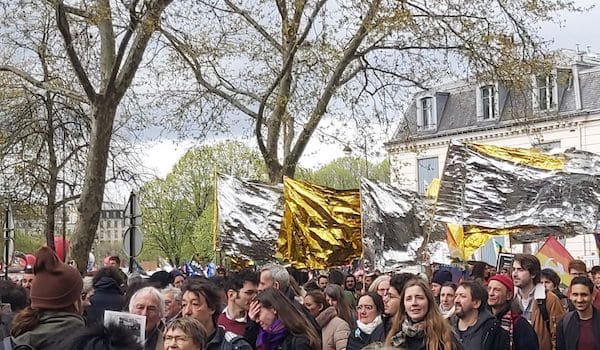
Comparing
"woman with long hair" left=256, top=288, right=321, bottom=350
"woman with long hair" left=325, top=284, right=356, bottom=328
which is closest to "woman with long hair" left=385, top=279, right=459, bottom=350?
"woman with long hair" left=256, top=288, right=321, bottom=350

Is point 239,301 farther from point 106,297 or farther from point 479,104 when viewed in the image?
point 479,104

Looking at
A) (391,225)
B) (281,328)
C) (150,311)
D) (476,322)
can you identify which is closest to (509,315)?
(476,322)

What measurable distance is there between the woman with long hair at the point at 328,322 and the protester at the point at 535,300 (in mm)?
1642

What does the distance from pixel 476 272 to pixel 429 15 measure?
7114 mm

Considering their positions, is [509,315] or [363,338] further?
[363,338]

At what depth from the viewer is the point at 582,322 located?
8242 mm

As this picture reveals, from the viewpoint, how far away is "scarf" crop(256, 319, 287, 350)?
21.7 ft

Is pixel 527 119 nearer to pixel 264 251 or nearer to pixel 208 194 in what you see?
pixel 264 251

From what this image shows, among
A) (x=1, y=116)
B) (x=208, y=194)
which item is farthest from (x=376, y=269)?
(x=208, y=194)

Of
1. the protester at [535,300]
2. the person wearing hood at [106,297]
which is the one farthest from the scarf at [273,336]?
the protester at [535,300]

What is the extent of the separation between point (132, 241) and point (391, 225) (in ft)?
21.7

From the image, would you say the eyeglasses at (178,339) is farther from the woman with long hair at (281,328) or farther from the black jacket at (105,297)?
the black jacket at (105,297)

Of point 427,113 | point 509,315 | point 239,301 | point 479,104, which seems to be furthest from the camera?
point 427,113

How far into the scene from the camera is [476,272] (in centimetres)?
1230
